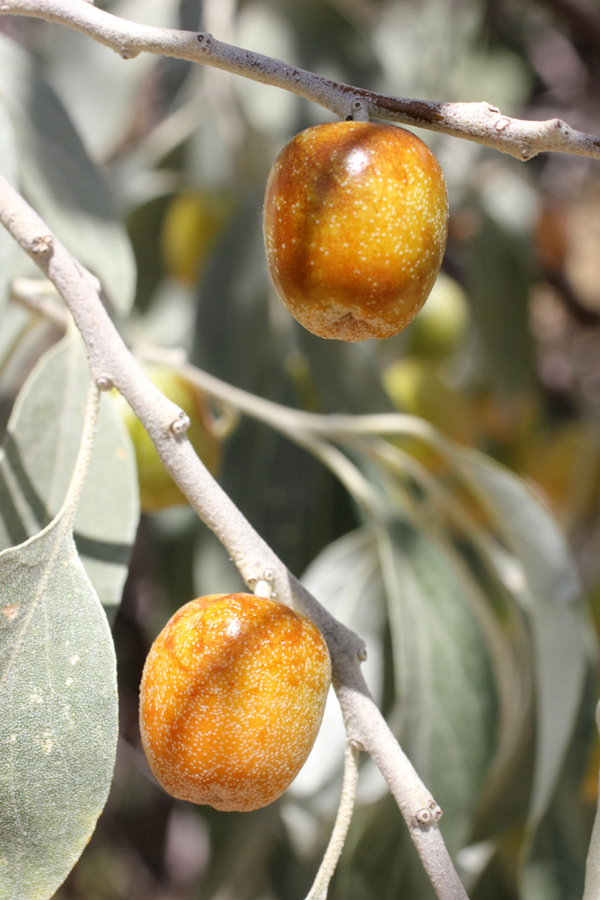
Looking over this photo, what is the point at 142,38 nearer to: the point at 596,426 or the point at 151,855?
the point at 596,426

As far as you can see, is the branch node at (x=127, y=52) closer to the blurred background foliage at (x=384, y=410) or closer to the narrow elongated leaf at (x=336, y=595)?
the blurred background foliage at (x=384, y=410)

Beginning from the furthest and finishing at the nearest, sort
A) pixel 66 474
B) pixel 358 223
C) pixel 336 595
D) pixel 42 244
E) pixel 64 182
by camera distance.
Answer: pixel 336 595 → pixel 64 182 → pixel 66 474 → pixel 42 244 → pixel 358 223

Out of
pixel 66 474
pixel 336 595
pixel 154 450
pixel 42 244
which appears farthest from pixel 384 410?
pixel 42 244

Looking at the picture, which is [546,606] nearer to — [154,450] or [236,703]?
[154,450]

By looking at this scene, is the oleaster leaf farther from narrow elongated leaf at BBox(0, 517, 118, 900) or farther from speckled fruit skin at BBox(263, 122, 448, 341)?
speckled fruit skin at BBox(263, 122, 448, 341)

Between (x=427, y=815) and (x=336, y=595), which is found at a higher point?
(x=427, y=815)

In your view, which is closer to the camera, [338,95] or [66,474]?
[338,95]

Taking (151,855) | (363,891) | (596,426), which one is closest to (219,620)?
(363,891)

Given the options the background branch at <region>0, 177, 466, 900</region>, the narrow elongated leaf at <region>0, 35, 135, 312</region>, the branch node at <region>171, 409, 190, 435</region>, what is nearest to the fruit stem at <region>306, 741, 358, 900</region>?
the background branch at <region>0, 177, 466, 900</region>
